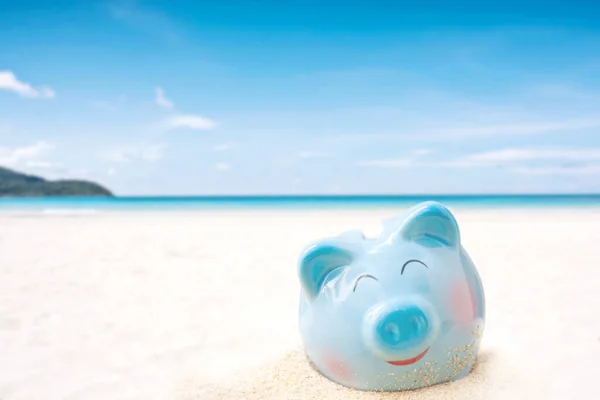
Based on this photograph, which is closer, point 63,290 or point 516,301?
point 516,301

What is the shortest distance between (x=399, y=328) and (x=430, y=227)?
0.74 m

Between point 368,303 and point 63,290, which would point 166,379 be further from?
point 63,290

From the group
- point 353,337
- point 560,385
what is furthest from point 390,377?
point 560,385

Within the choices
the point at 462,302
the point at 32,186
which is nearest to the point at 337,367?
the point at 462,302

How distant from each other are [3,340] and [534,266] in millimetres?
7191

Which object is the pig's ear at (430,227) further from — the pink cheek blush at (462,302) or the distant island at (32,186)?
the distant island at (32,186)

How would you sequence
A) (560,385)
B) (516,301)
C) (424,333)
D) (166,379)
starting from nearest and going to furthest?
(424,333)
(560,385)
(166,379)
(516,301)

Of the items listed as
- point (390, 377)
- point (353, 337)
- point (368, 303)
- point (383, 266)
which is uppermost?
→ point (383, 266)

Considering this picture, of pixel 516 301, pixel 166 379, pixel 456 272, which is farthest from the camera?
pixel 516 301

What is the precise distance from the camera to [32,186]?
6125cm

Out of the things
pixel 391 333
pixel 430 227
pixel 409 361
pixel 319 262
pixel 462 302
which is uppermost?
pixel 430 227

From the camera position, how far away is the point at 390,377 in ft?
10.3

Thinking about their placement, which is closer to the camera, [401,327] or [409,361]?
[401,327]

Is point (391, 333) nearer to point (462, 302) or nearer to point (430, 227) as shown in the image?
point (462, 302)
